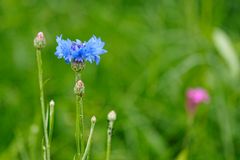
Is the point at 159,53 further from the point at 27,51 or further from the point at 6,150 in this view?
the point at 6,150

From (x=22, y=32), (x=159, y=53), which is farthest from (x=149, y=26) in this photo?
(x=22, y=32)

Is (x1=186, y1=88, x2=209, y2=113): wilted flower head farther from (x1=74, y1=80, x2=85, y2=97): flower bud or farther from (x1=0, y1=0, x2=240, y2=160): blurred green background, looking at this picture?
(x1=74, y1=80, x2=85, y2=97): flower bud

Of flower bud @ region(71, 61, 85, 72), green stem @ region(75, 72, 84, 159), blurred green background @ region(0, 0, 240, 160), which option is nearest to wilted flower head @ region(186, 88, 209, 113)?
blurred green background @ region(0, 0, 240, 160)

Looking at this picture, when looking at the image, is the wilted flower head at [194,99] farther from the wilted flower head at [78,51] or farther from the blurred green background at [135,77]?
the wilted flower head at [78,51]

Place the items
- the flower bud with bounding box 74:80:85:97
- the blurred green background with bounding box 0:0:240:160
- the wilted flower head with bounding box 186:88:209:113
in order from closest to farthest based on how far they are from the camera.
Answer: the flower bud with bounding box 74:80:85:97 → the wilted flower head with bounding box 186:88:209:113 → the blurred green background with bounding box 0:0:240:160

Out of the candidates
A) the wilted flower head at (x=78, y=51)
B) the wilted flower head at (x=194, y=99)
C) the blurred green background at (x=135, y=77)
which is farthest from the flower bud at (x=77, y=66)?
the wilted flower head at (x=194, y=99)

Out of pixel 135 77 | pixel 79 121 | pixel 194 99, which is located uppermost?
pixel 135 77

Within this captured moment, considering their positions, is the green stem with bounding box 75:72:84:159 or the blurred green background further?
the blurred green background

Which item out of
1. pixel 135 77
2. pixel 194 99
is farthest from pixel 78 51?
pixel 135 77

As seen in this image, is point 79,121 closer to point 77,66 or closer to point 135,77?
point 77,66
